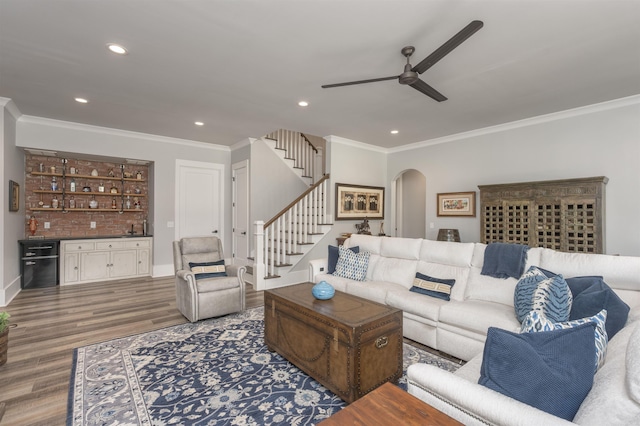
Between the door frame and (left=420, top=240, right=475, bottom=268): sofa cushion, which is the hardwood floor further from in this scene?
(left=420, top=240, right=475, bottom=268): sofa cushion

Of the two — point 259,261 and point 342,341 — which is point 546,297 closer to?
point 342,341

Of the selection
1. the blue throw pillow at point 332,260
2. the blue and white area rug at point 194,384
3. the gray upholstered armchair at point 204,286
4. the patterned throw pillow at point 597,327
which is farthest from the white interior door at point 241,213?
the patterned throw pillow at point 597,327

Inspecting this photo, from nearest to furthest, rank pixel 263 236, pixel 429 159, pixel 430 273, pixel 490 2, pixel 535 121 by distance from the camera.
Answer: pixel 490 2 < pixel 430 273 < pixel 535 121 < pixel 263 236 < pixel 429 159

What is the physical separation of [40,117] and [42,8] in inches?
139

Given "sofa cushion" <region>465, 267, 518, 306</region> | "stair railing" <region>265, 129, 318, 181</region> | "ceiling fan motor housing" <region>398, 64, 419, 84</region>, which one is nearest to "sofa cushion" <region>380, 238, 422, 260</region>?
"sofa cushion" <region>465, 267, 518, 306</region>

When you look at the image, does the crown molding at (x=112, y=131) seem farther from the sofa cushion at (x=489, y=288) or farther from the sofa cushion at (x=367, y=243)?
the sofa cushion at (x=489, y=288)

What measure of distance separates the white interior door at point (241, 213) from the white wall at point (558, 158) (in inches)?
150

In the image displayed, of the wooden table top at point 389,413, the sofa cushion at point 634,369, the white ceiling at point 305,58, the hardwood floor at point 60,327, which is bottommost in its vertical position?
the hardwood floor at point 60,327

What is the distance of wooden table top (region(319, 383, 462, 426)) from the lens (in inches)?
41.0

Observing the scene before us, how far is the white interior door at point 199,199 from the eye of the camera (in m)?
6.33

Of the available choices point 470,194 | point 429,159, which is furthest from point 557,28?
point 429,159

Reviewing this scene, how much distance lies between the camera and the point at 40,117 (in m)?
4.88

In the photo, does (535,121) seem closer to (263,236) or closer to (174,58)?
(263,236)

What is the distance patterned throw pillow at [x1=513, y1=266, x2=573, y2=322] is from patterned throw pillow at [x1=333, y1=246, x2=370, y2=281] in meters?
1.81
